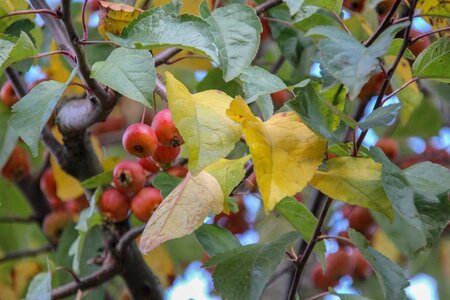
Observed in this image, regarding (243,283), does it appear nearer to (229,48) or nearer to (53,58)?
(229,48)

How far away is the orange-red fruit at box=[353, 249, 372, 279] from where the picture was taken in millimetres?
1959

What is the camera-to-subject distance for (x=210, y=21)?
0.89m

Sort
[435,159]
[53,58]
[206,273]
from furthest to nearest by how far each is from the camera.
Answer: [206,273]
[435,159]
[53,58]

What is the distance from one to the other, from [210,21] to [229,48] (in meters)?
0.06

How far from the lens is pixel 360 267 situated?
77.8 inches

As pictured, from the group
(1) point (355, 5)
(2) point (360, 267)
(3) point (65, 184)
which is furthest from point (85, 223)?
(2) point (360, 267)

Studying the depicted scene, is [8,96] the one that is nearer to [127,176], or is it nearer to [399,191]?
[127,176]

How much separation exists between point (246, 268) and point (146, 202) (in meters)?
0.33

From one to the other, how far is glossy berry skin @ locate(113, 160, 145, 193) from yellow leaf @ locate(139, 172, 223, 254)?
1.28 ft

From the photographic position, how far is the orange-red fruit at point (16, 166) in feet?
5.42

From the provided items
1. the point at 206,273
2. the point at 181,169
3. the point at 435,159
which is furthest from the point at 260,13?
the point at 206,273

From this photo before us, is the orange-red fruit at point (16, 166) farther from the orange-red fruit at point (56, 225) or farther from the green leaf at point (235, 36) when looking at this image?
the green leaf at point (235, 36)

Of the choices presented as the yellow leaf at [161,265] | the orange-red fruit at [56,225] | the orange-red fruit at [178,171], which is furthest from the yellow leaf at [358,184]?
the orange-red fruit at [56,225]

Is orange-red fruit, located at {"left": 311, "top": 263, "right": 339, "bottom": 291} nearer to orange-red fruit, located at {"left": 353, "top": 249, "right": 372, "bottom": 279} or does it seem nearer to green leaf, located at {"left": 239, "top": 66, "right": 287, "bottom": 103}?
orange-red fruit, located at {"left": 353, "top": 249, "right": 372, "bottom": 279}
